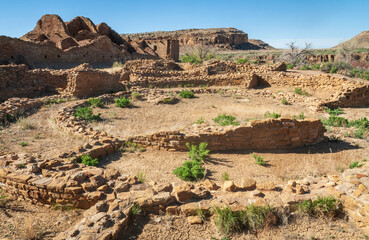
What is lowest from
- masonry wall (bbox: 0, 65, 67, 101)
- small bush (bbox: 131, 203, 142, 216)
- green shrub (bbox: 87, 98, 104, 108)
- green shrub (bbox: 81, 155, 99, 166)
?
small bush (bbox: 131, 203, 142, 216)

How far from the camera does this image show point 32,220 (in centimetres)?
356

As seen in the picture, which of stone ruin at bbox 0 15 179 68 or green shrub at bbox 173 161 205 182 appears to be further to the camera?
stone ruin at bbox 0 15 179 68

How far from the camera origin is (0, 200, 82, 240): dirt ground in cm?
325

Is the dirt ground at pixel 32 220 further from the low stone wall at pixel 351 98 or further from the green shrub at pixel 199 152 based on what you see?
the low stone wall at pixel 351 98

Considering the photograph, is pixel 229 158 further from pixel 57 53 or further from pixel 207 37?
pixel 207 37

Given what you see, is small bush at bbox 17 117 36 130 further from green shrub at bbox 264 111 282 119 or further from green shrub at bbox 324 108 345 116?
green shrub at bbox 324 108 345 116

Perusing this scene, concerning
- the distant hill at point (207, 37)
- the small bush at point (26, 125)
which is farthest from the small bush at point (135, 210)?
the distant hill at point (207, 37)

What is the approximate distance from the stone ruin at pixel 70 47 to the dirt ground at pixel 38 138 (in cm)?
1323

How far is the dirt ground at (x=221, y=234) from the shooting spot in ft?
10.7

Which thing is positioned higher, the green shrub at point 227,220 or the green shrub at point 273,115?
the green shrub at point 273,115

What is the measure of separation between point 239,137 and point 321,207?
10.8 ft

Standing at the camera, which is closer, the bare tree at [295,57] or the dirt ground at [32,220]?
the dirt ground at [32,220]

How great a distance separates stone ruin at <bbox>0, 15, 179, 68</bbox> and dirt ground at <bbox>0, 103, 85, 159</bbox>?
13.2 metres

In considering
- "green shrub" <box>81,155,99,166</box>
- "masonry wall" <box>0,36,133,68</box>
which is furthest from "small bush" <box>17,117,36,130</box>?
"masonry wall" <box>0,36,133,68</box>
